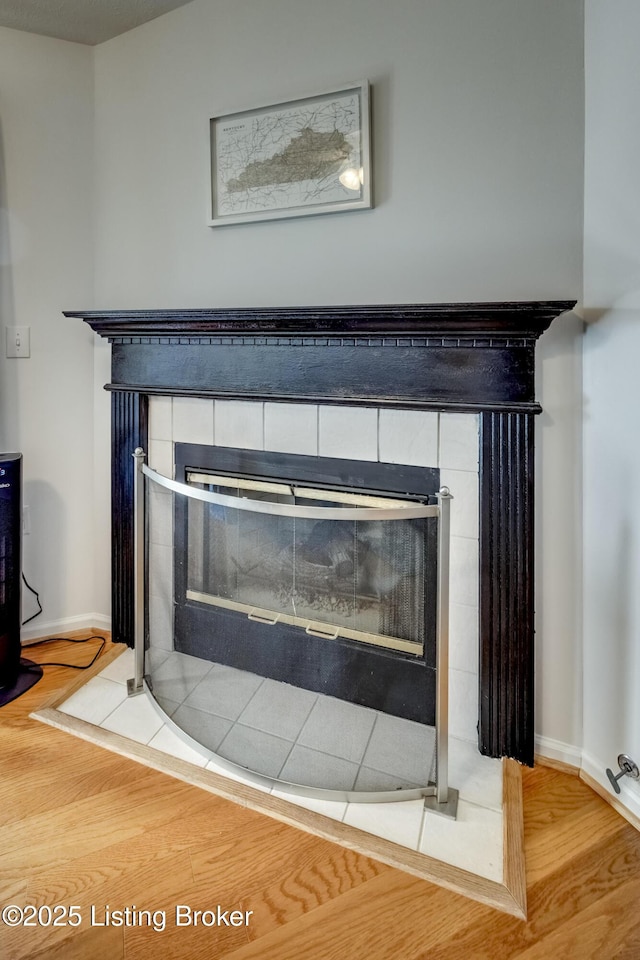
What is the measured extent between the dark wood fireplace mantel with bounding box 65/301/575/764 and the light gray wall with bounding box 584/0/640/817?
6.8 inches

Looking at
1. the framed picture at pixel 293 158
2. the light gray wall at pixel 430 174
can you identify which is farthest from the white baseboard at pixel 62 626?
the framed picture at pixel 293 158

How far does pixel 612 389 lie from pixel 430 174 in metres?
0.83

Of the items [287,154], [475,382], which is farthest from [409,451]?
[287,154]

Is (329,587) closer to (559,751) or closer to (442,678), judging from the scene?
(442,678)

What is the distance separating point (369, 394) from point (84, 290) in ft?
4.63

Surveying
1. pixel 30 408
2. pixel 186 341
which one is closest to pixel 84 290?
pixel 30 408

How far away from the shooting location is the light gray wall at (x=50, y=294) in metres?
2.21

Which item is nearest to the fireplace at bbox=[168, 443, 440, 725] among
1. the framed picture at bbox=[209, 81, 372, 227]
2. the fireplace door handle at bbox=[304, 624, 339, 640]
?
the fireplace door handle at bbox=[304, 624, 339, 640]

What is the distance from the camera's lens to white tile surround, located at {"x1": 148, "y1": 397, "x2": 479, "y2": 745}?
1.66 m

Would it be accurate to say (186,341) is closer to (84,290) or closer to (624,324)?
(84,290)

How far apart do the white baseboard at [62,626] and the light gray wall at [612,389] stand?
1.96 m

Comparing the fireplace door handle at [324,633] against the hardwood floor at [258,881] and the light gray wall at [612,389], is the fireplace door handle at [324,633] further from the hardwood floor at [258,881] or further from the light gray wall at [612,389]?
the light gray wall at [612,389]

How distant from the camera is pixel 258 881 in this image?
4.29 feet

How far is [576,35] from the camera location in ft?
4.93
